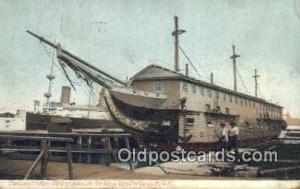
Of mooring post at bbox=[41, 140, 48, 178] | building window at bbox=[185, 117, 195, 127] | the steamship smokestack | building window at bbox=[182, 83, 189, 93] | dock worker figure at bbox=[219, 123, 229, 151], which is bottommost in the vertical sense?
mooring post at bbox=[41, 140, 48, 178]

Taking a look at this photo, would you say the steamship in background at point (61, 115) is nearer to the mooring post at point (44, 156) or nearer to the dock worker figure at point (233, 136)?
the mooring post at point (44, 156)

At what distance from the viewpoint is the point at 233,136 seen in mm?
4691

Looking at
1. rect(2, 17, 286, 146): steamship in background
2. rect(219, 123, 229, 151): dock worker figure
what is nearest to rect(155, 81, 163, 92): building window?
rect(2, 17, 286, 146): steamship in background

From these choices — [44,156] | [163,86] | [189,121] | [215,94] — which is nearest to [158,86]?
[163,86]

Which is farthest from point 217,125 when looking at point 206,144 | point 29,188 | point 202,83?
point 29,188

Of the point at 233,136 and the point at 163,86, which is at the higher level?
the point at 163,86

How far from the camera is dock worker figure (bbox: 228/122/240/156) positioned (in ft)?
15.0

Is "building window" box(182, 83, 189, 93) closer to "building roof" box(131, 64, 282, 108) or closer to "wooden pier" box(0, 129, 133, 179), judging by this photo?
"building roof" box(131, 64, 282, 108)

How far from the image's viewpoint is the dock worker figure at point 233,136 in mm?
4562

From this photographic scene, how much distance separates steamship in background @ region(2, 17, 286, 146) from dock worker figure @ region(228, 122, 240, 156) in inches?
4.2

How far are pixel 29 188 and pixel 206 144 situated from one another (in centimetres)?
232

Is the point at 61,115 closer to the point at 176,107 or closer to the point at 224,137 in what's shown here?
the point at 176,107

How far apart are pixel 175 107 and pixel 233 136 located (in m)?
0.92

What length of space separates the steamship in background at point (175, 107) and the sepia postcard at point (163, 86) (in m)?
0.02
